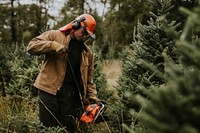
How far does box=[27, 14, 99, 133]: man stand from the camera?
4848 millimetres

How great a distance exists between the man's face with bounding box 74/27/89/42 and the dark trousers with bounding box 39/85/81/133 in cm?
78

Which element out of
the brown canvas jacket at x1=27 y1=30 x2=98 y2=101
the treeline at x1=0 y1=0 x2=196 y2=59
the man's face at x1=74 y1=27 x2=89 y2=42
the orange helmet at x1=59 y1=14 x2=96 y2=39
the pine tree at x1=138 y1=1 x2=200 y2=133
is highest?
the pine tree at x1=138 y1=1 x2=200 y2=133

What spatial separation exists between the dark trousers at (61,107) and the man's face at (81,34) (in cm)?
78

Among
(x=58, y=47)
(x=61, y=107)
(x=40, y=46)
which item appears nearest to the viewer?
(x=58, y=47)

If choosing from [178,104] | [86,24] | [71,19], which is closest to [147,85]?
[86,24]

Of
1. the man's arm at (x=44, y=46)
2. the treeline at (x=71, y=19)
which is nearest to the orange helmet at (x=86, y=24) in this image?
the man's arm at (x=44, y=46)

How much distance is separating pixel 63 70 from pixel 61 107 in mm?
615

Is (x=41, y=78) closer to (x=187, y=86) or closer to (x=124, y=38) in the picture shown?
(x=187, y=86)

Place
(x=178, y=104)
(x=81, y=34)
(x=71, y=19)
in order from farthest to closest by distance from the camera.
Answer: (x=71, y=19) < (x=81, y=34) < (x=178, y=104)

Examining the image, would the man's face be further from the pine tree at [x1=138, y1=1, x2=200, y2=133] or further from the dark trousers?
the pine tree at [x1=138, y1=1, x2=200, y2=133]

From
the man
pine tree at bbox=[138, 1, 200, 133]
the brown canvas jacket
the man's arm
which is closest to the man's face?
the man

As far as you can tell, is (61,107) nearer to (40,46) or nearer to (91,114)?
(91,114)

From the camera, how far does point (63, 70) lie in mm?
4941

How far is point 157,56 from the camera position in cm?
472
